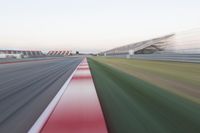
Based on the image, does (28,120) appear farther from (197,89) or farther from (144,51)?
(144,51)

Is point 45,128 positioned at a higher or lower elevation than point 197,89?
higher

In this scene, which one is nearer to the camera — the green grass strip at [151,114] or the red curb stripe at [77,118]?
the green grass strip at [151,114]

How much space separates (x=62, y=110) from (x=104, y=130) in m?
1.92

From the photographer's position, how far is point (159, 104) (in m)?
5.97

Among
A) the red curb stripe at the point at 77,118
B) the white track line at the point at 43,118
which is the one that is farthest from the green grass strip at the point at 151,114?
the white track line at the point at 43,118

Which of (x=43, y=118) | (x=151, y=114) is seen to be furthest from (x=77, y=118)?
(x=151, y=114)

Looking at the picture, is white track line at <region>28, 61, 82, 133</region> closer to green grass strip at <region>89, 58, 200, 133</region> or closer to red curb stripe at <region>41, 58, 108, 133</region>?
red curb stripe at <region>41, 58, 108, 133</region>

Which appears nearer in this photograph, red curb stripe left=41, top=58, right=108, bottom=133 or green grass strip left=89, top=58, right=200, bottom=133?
green grass strip left=89, top=58, right=200, bottom=133

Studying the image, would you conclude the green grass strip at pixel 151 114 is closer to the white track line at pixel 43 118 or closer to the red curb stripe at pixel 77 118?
the red curb stripe at pixel 77 118

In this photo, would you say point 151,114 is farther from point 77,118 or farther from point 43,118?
point 43,118

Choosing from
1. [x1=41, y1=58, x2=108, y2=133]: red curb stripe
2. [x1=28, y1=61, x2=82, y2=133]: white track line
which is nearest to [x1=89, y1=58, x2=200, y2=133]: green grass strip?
[x1=41, y1=58, x2=108, y2=133]: red curb stripe

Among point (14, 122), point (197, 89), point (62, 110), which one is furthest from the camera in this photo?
point (197, 89)

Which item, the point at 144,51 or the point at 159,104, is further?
the point at 144,51

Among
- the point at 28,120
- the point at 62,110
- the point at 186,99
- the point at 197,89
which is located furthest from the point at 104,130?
the point at 197,89
